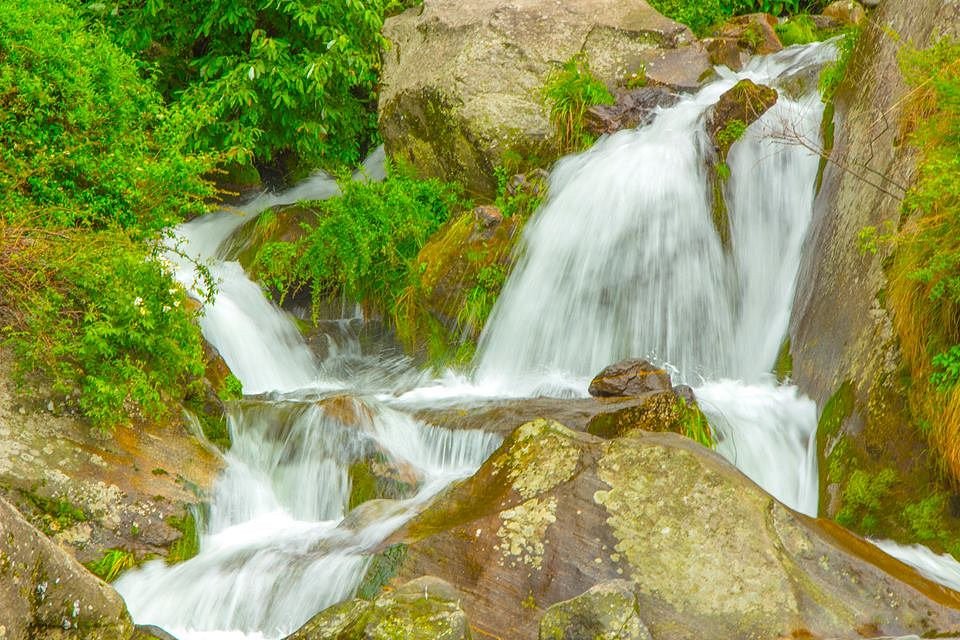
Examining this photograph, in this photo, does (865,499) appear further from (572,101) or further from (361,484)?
(572,101)

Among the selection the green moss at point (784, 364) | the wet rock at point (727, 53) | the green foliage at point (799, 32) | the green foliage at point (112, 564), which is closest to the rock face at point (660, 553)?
the green foliage at point (112, 564)

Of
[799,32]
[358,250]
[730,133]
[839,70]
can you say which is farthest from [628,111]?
[799,32]

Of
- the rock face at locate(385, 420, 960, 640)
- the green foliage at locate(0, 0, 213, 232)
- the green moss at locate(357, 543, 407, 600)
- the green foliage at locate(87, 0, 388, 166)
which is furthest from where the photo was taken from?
the green foliage at locate(87, 0, 388, 166)

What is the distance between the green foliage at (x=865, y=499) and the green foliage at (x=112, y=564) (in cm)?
404

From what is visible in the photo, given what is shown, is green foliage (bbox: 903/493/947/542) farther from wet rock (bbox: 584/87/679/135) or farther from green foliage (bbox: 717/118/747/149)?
wet rock (bbox: 584/87/679/135)

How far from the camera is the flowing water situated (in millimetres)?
5516

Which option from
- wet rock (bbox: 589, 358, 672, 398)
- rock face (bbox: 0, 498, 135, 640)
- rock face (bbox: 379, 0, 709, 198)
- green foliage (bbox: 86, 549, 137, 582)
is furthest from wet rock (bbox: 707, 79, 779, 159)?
rock face (bbox: 0, 498, 135, 640)

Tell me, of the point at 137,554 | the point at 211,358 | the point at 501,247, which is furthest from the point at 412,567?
the point at 501,247

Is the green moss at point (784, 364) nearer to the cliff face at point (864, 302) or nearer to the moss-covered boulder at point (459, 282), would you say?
the cliff face at point (864, 302)

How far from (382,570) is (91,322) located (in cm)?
285

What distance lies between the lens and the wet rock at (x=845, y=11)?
42.8 ft

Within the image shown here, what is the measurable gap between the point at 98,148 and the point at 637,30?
6.36 m

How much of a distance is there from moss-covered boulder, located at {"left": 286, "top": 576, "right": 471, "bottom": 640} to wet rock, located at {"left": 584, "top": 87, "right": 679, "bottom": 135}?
719 centimetres

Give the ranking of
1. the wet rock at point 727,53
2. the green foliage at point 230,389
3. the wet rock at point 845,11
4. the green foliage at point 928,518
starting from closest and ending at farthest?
1. the green foliage at point 928,518
2. the green foliage at point 230,389
3. the wet rock at point 727,53
4. the wet rock at point 845,11
